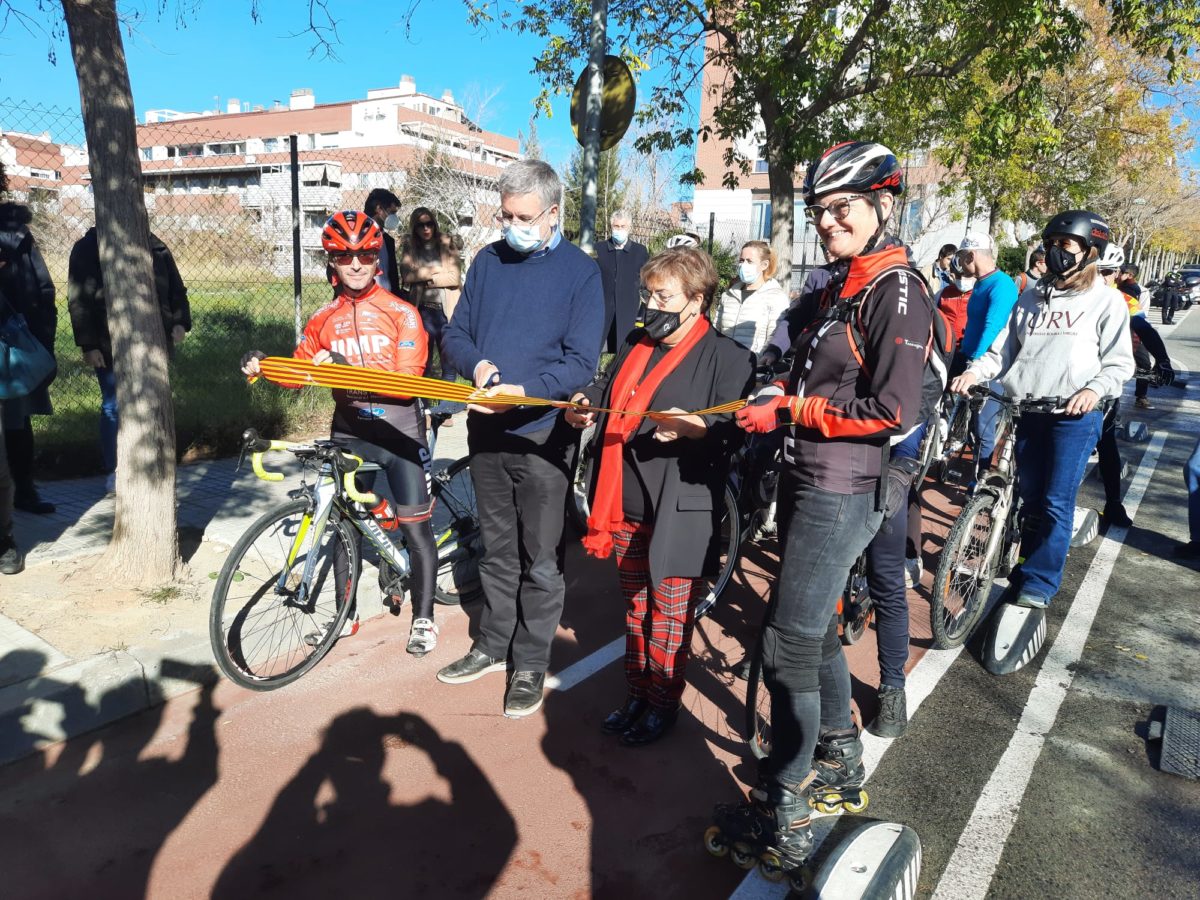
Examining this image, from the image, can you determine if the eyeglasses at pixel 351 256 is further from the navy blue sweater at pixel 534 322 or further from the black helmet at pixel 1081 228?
the black helmet at pixel 1081 228

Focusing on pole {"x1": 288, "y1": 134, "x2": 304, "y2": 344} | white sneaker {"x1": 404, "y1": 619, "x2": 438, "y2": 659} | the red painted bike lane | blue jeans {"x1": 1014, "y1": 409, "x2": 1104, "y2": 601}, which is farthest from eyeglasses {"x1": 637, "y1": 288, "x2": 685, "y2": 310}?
pole {"x1": 288, "y1": 134, "x2": 304, "y2": 344}

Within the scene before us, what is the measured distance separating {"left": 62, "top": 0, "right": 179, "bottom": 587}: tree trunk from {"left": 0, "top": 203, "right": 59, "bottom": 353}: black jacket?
4.96 feet

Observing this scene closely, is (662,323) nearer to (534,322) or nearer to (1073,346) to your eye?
(534,322)

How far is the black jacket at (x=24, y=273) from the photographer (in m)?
5.33

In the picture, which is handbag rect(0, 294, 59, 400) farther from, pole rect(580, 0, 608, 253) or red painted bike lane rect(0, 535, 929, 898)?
pole rect(580, 0, 608, 253)

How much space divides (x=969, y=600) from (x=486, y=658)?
2.70 m

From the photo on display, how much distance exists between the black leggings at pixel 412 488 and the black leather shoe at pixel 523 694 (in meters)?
0.72

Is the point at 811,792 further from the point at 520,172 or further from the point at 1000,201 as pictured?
the point at 1000,201

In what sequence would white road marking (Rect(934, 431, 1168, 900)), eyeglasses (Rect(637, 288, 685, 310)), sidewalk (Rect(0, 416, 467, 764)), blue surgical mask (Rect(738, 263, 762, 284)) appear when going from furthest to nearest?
1. blue surgical mask (Rect(738, 263, 762, 284))
2. sidewalk (Rect(0, 416, 467, 764))
3. eyeglasses (Rect(637, 288, 685, 310))
4. white road marking (Rect(934, 431, 1168, 900))

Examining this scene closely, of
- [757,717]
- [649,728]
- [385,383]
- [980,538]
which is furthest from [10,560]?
[980,538]

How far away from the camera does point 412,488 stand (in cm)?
411

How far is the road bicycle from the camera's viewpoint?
361cm

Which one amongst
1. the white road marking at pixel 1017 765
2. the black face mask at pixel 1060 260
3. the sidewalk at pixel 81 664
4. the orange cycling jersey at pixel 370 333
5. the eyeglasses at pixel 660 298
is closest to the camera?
Result: the white road marking at pixel 1017 765

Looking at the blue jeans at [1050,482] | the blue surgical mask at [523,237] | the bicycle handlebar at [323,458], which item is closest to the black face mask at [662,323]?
the blue surgical mask at [523,237]
